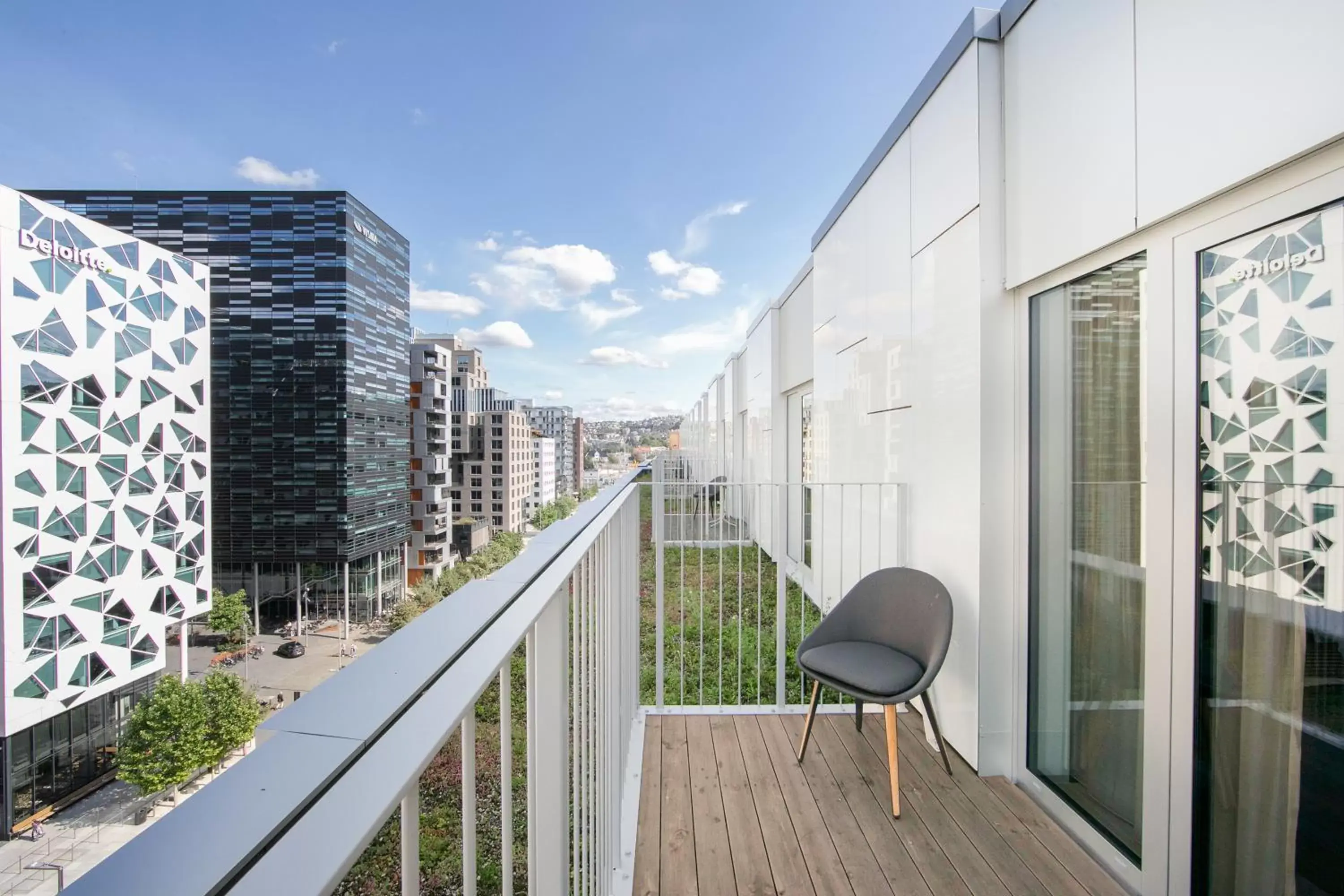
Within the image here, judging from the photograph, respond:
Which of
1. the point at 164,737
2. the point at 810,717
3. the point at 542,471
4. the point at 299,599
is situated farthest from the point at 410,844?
the point at 542,471

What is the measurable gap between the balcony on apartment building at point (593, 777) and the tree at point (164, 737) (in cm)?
521

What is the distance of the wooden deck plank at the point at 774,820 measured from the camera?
1.78 m

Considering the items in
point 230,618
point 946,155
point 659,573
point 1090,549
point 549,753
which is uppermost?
point 946,155

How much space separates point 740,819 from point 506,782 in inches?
69.2

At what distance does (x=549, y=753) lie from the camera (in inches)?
34.5

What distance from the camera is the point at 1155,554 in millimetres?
1659

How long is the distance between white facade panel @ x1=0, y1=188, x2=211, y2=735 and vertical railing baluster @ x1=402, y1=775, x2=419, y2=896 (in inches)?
215

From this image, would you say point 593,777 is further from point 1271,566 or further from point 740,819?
point 1271,566

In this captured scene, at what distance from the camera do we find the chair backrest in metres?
2.27

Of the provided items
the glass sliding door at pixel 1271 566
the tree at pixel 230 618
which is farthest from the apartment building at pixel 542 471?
the glass sliding door at pixel 1271 566

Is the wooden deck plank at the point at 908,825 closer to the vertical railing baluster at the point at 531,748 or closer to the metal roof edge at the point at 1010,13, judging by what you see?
the vertical railing baluster at the point at 531,748

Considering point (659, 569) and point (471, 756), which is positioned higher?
point (471, 756)

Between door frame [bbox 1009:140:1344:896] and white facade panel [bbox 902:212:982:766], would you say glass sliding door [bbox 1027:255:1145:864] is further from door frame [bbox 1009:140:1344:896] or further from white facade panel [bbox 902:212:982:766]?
white facade panel [bbox 902:212:982:766]

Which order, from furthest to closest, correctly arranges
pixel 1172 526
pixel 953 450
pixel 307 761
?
pixel 953 450 → pixel 1172 526 → pixel 307 761
